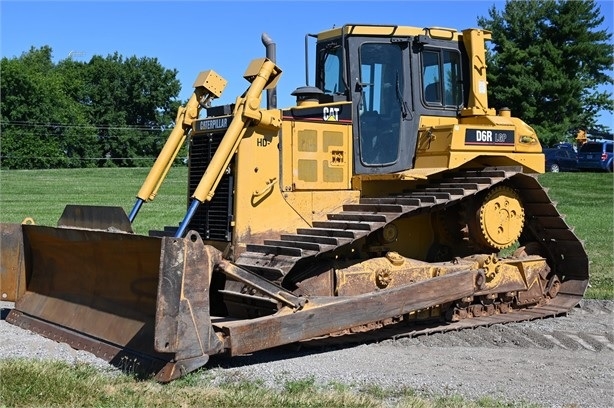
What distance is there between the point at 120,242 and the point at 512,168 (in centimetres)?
449

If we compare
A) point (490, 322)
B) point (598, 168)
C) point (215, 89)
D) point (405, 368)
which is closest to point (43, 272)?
point (215, 89)

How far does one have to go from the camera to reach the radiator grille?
323 inches

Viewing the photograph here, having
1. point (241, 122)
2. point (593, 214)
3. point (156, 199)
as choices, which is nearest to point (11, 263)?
point (241, 122)

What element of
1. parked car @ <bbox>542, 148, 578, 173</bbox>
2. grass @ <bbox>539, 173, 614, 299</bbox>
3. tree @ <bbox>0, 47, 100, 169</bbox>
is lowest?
grass @ <bbox>539, 173, 614, 299</bbox>

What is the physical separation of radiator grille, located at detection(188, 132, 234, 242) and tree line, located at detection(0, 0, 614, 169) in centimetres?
3879

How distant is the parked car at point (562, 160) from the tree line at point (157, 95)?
7935 mm

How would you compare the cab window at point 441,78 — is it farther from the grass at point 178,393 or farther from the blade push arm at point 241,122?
the grass at point 178,393

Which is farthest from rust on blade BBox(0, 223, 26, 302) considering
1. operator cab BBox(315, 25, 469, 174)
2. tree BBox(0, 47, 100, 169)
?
tree BBox(0, 47, 100, 169)

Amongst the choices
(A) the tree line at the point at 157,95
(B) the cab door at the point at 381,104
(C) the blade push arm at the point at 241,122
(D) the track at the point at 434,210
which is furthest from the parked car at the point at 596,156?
(C) the blade push arm at the point at 241,122

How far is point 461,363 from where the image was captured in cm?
740

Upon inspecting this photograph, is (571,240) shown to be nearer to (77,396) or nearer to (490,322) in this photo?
(490,322)

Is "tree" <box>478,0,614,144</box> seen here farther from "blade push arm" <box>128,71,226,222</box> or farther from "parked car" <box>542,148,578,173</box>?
"blade push arm" <box>128,71,226,222</box>

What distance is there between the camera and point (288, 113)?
852 cm

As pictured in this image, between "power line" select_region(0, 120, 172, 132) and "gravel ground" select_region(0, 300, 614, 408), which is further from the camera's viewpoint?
"power line" select_region(0, 120, 172, 132)
